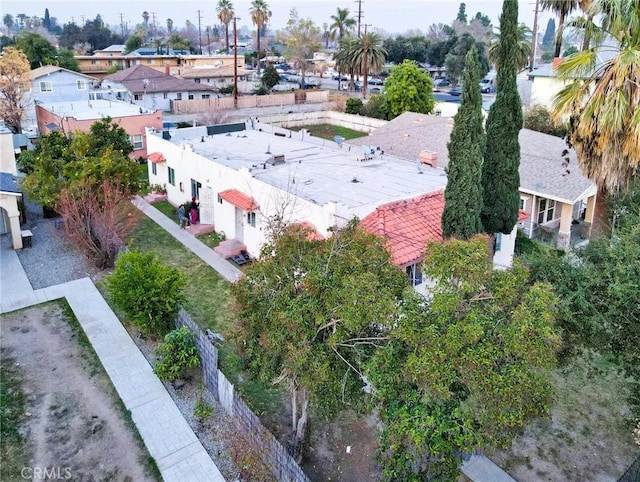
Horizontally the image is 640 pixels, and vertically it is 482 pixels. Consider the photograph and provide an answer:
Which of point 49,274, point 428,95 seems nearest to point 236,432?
point 49,274

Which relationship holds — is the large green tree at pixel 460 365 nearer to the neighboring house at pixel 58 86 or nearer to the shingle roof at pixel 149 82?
the neighboring house at pixel 58 86

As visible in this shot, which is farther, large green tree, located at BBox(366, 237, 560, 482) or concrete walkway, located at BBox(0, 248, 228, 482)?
concrete walkway, located at BBox(0, 248, 228, 482)

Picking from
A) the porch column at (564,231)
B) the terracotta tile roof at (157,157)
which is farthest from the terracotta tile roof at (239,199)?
the porch column at (564,231)

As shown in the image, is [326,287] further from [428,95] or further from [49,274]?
[428,95]

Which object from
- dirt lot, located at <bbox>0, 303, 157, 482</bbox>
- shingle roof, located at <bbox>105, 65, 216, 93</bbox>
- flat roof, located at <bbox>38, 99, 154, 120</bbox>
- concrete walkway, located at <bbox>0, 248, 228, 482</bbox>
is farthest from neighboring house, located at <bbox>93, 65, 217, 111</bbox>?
dirt lot, located at <bbox>0, 303, 157, 482</bbox>

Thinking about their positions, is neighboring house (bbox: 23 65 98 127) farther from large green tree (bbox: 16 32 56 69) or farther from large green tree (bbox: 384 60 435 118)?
large green tree (bbox: 384 60 435 118)

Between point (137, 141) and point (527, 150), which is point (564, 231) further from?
point (137, 141)

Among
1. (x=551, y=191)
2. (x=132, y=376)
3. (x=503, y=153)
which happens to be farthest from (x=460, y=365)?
(x=551, y=191)
